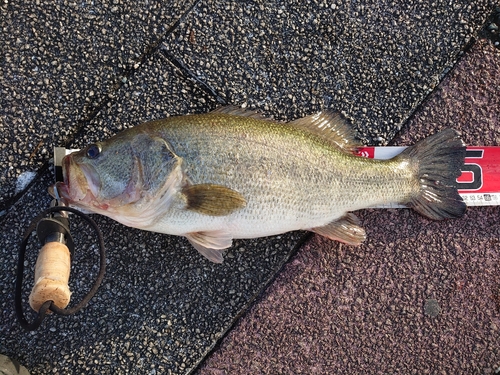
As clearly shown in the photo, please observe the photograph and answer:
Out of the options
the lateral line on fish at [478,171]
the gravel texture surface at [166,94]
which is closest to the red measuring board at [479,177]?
the lateral line on fish at [478,171]

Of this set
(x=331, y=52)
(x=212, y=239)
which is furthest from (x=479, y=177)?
(x=212, y=239)

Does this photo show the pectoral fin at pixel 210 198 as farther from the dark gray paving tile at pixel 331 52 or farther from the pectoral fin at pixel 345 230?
the dark gray paving tile at pixel 331 52

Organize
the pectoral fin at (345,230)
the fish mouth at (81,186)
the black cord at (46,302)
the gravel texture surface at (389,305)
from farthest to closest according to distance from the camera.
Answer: the gravel texture surface at (389,305) → the pectoral fin at (345,230) → the fish mouth at (81,186) → the black cord at (46,302)

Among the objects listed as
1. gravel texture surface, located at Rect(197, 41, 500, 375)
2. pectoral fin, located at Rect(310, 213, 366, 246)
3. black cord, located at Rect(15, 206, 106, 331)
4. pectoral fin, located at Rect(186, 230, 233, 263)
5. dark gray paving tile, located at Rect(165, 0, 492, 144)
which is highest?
dark gray paving tile, located at Rect(165, 0, 492, 144)

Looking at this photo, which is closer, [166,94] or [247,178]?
[247,178]

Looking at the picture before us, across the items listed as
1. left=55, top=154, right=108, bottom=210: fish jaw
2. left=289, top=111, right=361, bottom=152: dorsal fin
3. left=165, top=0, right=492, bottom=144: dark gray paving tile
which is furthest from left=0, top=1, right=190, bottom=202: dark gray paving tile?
left=289, top=111, right=361, bottom=152: dorsal fin

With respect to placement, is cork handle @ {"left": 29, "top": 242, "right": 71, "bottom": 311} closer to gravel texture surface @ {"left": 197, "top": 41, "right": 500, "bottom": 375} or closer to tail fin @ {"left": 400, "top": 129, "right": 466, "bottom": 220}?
gravel texture surface @ {"left": 197, "top": 41, "right": 500, "bottom": 375}

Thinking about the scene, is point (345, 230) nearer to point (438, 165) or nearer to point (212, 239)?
point (438, 165)
